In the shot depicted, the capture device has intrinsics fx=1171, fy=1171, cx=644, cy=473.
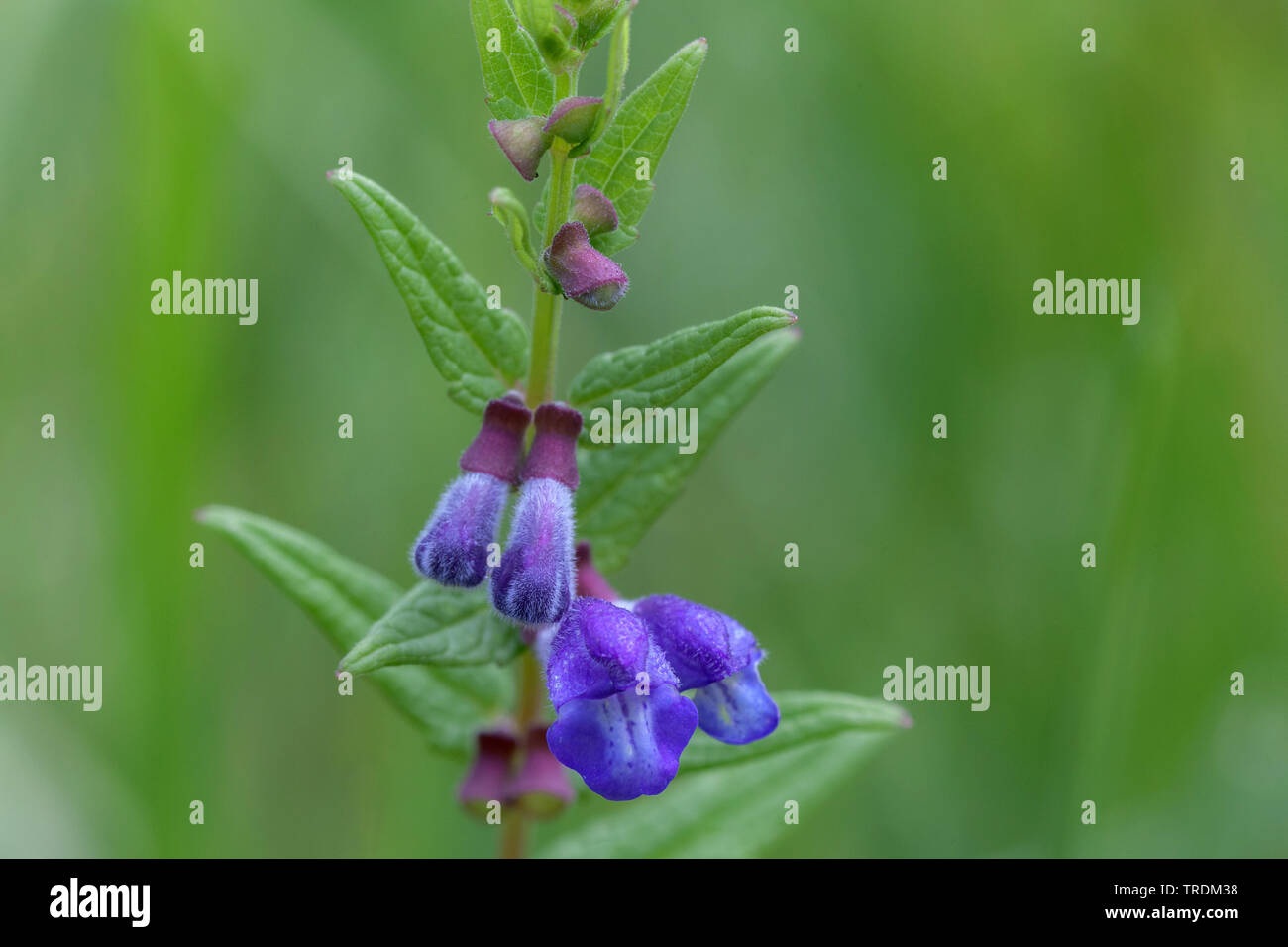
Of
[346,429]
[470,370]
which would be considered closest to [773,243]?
[346,429]

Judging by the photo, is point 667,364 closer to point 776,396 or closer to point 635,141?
point 635,141

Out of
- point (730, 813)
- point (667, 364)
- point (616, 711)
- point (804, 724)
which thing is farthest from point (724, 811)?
point (667, 364)

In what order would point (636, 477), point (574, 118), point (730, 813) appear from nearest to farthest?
point (574, 118)
point (636, 477)
point (730, 813)

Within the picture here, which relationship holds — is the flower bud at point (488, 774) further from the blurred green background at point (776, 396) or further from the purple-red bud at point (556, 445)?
the blurred green background at point (776, 396)

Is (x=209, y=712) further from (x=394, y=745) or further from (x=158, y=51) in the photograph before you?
(x=158, y=51)

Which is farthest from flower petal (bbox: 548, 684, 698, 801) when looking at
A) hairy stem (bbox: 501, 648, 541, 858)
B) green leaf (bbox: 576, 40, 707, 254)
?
green leaf (bbox: 576, 40, 707, 254)

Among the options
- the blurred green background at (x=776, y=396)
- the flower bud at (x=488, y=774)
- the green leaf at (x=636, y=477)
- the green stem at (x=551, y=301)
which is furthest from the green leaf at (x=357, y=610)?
the blurred green background at (x=776, y=396)
